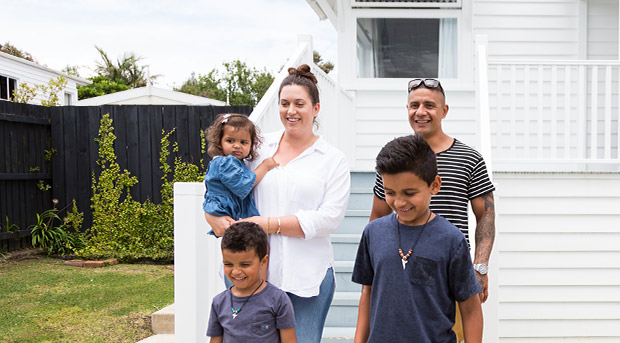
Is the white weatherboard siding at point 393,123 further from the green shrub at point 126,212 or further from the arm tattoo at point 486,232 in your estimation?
the arm tattoo at point 486,232

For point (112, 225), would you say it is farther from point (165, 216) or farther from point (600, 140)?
point (600, 140)

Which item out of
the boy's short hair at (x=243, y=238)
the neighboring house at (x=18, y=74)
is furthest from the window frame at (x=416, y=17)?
the neighboring house at (x=18, y=74)

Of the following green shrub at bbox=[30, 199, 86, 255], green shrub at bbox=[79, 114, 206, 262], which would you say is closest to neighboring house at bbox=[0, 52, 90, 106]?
green shrub at bbox=[30, 199, 86, 255]

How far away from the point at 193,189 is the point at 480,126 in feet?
7.28

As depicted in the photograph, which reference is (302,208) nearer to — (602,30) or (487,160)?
(487,160)

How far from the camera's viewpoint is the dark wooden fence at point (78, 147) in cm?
713

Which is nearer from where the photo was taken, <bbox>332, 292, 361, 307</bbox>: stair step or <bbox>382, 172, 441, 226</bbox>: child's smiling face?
<bbox>382, 172, 441, 226</bbox>: child's smiling face

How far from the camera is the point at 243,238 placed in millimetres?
1852

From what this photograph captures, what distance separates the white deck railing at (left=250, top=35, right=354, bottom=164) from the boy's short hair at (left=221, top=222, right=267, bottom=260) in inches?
37.8

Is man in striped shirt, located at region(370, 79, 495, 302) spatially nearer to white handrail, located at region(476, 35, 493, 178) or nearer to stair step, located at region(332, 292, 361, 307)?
white handrail, located at region(476, 35, 493, 178)

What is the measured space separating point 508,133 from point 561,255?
1601mm

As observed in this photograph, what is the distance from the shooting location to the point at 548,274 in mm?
4449

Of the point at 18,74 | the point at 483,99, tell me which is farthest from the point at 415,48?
the point at 18,74

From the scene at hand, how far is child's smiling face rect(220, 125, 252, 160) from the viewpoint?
6.81 feet
